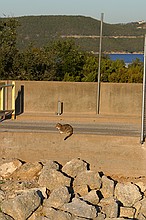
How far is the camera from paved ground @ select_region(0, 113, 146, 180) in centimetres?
1775

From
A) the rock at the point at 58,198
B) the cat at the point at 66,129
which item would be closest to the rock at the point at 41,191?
the rock at the point at 58,198

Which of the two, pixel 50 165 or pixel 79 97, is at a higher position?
pixel 79 97

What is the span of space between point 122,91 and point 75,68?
25.8 feet

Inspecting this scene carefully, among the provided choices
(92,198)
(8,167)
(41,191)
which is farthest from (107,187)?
(8,167)

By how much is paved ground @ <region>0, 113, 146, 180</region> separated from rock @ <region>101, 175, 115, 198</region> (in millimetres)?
1080

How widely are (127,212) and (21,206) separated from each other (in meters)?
3.09

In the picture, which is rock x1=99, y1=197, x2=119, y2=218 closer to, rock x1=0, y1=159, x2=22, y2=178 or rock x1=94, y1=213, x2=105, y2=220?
rock x1=94, y1=213, x2=105, y2=220

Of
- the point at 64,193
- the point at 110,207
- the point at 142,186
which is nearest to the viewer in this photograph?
the point at 110,207

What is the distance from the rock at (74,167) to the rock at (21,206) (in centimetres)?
239

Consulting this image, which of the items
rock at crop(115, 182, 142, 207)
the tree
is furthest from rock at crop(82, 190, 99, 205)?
the tree

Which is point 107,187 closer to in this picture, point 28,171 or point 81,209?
point 81,209

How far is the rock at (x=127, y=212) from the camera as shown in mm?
15266

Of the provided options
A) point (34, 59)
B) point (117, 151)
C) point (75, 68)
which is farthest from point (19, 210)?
point (75, 68)

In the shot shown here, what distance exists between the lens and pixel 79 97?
22078mm
